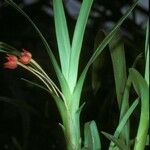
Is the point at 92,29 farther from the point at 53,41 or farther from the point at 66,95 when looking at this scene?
the point at 66,95

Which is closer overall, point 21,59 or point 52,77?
point 21,59

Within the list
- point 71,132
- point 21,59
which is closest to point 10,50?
point 21,59

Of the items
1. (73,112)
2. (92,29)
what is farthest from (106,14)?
(73,112)

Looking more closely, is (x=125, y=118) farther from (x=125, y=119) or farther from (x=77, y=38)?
(x=77, y=38)

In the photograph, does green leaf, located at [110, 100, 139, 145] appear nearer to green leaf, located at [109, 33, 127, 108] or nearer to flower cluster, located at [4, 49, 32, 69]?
green leaf, located at [109, 33, 127, 108]

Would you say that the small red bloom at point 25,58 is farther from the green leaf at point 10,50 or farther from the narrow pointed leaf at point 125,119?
the narrow pointed leaf at point 125,119

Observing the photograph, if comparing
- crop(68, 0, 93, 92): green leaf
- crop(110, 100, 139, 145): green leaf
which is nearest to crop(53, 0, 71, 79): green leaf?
crop(68, 0, 93, 92): green leaf
